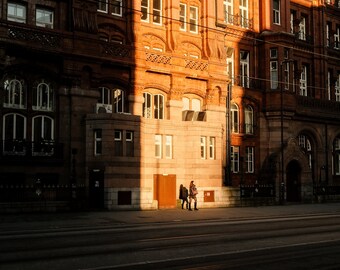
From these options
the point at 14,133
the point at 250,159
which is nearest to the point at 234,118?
the point at 250,159

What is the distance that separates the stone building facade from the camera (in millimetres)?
33531

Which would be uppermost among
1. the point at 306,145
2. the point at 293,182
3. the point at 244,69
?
the point at 244,69

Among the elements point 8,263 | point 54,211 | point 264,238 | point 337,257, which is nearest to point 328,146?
point 54,211

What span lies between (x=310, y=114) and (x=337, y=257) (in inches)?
1477

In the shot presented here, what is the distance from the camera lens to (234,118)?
Answer: 45875 millimetres

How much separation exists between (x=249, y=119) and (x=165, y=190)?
46.8 feet

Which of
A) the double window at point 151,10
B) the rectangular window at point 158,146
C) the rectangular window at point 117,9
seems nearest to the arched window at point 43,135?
the rectangular window at point 158,146

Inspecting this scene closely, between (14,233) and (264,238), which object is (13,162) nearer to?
(14,233)

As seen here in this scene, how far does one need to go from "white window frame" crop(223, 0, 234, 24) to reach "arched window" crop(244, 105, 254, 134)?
7.82 m

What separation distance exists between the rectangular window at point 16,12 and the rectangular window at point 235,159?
2053 cm

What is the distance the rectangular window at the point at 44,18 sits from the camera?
115 ft

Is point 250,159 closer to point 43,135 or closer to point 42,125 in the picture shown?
point 43,135

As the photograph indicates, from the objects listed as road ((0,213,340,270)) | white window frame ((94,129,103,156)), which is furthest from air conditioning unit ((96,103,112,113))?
road ((0,213,340,270))

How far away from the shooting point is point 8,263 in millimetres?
12148
